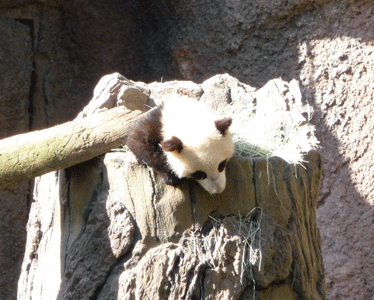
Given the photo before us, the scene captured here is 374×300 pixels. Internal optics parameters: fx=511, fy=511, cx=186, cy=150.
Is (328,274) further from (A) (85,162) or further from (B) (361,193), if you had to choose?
(A) (85,162)

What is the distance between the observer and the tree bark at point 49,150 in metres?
3.29

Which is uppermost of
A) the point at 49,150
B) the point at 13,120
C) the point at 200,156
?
the point at 13,120

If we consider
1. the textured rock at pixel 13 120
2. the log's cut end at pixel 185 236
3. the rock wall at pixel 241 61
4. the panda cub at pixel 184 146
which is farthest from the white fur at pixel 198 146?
the textured rock at pixel 13 120

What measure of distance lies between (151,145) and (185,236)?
0.67 m

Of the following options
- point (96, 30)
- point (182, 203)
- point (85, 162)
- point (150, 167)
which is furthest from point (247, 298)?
point (96, 30)

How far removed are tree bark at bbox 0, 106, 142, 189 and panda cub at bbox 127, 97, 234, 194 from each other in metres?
0.25

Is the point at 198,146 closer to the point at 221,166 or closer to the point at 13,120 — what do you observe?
the point at 221,166

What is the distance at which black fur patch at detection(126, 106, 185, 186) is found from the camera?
10.3 feet

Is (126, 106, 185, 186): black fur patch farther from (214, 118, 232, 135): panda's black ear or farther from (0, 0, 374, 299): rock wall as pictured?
(0, 0, 374, 299): rock wall

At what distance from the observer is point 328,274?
210 inches

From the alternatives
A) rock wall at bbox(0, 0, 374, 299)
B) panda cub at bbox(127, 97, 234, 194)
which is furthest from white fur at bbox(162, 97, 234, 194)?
rock wall at bbox(0, 0, 374, 299)

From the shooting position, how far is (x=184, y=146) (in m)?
3.30

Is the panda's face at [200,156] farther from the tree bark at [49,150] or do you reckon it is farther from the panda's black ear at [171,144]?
the tree bark at [49,150]

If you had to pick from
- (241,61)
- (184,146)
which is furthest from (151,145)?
(241,61)
